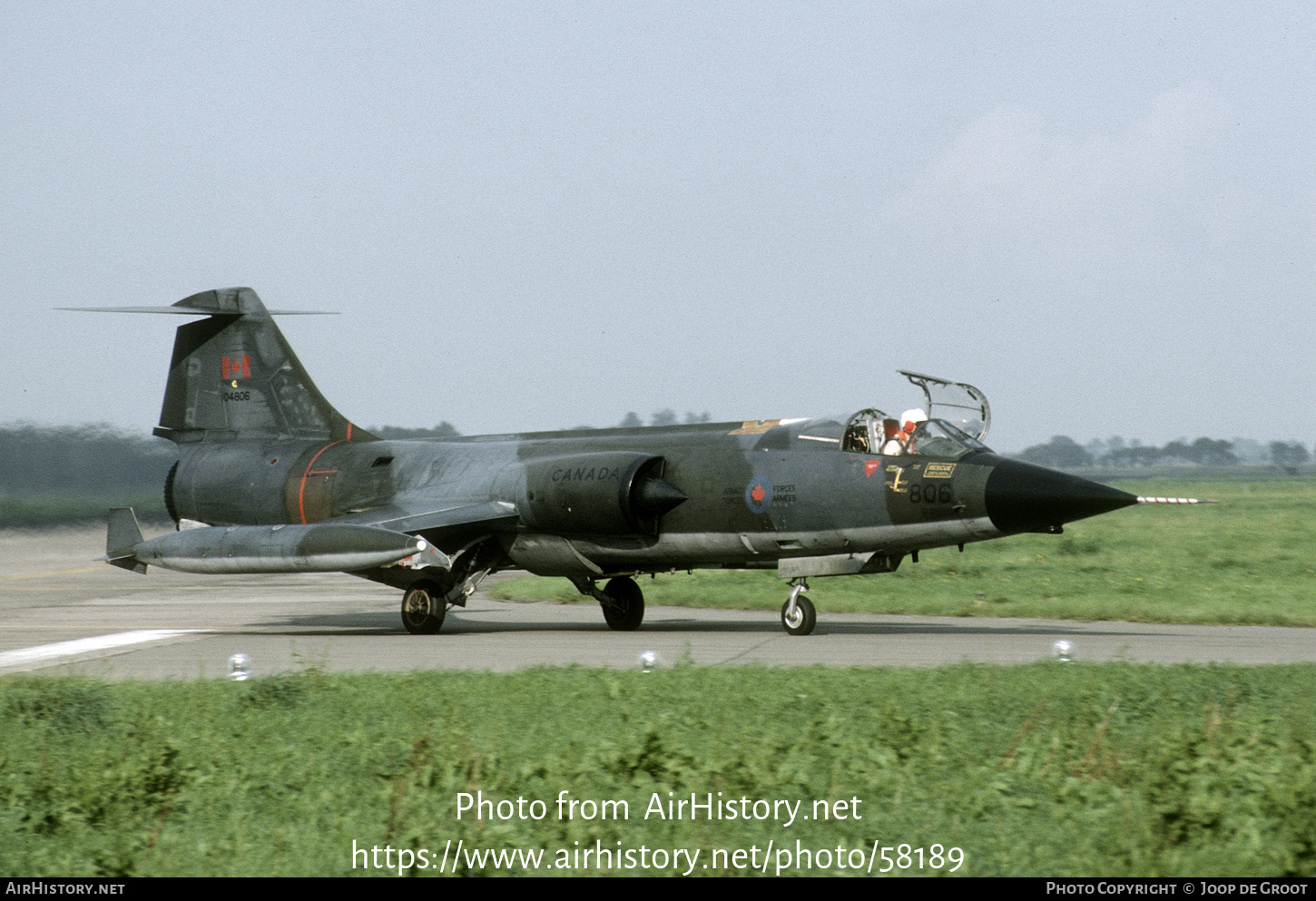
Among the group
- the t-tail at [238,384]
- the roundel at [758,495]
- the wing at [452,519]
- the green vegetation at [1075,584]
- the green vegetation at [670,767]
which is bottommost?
the green vegetation at [1075,584]

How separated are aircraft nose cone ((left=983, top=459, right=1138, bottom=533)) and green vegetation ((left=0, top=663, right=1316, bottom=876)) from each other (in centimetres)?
406

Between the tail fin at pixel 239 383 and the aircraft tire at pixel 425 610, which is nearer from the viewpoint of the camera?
the aircraft tire at pixel 425 610

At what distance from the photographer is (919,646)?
14555 millimetres

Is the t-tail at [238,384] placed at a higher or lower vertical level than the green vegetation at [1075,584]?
higher

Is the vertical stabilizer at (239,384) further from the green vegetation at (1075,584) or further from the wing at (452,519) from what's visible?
the green vegetation at (1075,584)

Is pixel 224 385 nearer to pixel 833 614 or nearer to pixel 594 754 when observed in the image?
pixel 833 614

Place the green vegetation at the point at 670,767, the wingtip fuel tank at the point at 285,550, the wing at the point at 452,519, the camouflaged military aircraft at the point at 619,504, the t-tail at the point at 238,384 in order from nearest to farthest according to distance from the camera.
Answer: the green vegetation at the point at 670,767 < the camouflaged military aircraft at the point at 619,504 < the wingtip fuel tank at the point at 285,550 < the wing at the point at 452,519 < the t-tail at the point at 238,384

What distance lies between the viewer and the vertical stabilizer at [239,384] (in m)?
21.1

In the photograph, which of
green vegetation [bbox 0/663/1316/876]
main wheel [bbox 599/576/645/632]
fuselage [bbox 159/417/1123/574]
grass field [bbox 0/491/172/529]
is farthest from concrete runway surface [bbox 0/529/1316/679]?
grass field [bbox 0/491/172/529]

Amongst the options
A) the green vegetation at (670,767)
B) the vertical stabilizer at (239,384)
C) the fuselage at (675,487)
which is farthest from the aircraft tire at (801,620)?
the vertical stabilizer at (239,384)

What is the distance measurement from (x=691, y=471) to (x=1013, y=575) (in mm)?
9660

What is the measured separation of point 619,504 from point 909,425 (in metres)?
3.74

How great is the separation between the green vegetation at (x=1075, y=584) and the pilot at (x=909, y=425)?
4.32 m
